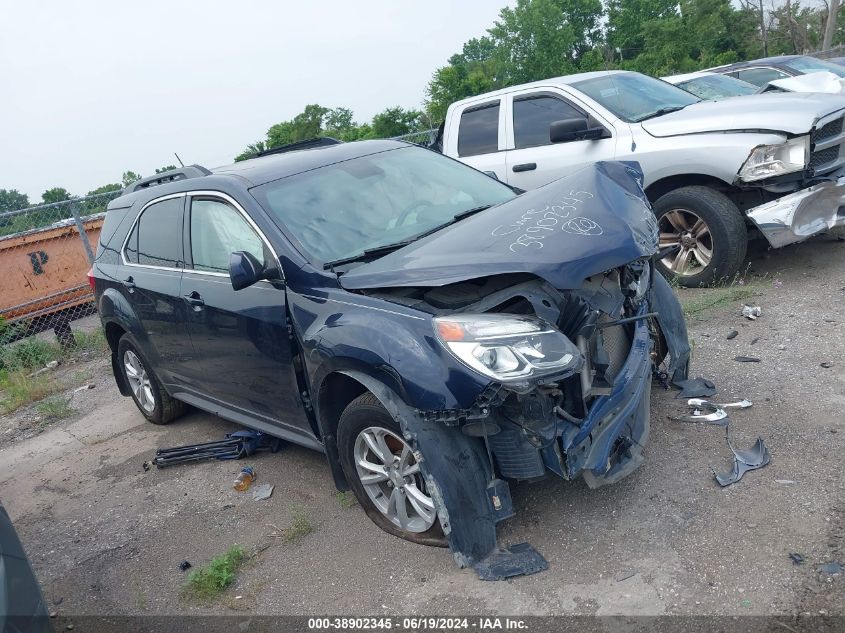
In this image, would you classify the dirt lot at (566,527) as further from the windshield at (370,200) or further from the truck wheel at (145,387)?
the windshield at (370,200)

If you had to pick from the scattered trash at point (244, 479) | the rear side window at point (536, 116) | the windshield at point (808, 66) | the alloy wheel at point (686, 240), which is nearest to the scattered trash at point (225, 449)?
the scattered trash at point (244, 479)

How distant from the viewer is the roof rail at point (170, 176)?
494cm

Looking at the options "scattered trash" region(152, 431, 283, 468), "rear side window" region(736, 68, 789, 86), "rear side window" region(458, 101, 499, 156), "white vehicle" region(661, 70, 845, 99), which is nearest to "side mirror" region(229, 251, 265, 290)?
"scattered trash" region(152, 431, 283, 468)

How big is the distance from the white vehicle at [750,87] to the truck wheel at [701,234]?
258 centimetres

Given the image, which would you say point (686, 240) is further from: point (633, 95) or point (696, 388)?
point (696, 388)

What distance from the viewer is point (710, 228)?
613 cm

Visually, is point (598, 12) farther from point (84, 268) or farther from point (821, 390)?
point (821, 390)

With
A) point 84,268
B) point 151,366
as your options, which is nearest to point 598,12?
point 84,268

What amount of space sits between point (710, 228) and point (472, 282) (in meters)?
3.68

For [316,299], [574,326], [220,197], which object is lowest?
[574,326]

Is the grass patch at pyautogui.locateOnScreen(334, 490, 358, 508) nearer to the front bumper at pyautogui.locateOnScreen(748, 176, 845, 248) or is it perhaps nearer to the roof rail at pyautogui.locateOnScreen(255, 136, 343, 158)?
the roof rail at pyautogui.locateOnScreen(255, 136, 343, 158)

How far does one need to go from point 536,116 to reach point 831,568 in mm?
5470

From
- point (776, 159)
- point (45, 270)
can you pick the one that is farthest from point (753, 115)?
point (45, 270)

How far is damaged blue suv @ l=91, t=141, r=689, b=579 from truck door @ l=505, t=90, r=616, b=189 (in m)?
2.41
